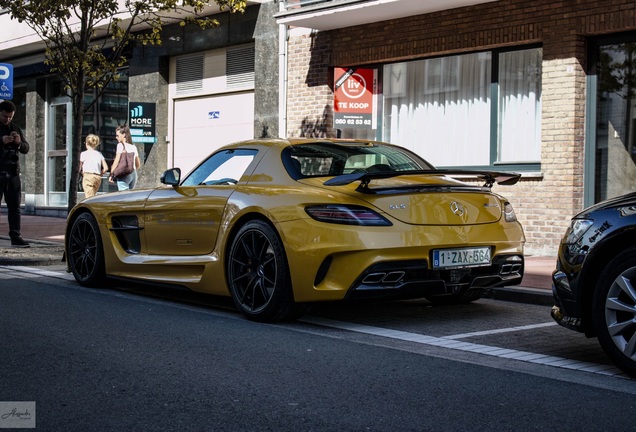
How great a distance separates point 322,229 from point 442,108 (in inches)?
379

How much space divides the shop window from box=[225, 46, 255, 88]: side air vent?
3648 mm

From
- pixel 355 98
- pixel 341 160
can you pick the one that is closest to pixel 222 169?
pixel 341 160

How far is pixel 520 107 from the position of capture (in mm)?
14438

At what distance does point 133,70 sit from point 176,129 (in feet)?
6.57

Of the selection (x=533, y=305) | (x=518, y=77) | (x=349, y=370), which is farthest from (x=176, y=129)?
(x=349, y=370)

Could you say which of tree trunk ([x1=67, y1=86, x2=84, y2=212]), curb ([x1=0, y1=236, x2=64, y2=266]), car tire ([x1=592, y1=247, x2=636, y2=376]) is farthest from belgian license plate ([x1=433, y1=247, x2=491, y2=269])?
tree trunk ([x1=67, y1=86, x2=84, y2=212])

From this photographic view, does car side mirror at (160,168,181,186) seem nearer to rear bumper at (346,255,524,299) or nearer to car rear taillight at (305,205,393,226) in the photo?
car rear taillight at (305,205,393,226)

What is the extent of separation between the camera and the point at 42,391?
470 centimetres

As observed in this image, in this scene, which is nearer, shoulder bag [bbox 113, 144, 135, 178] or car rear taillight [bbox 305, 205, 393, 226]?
car rear taillight [bbox 305, 205, 393, 226]

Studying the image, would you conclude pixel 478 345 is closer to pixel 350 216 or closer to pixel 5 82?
pixel 350 216

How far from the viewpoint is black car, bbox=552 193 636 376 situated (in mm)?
5102

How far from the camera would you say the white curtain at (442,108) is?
15039mm

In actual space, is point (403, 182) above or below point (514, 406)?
above

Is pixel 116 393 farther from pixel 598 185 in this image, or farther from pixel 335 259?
pixel 598 185
